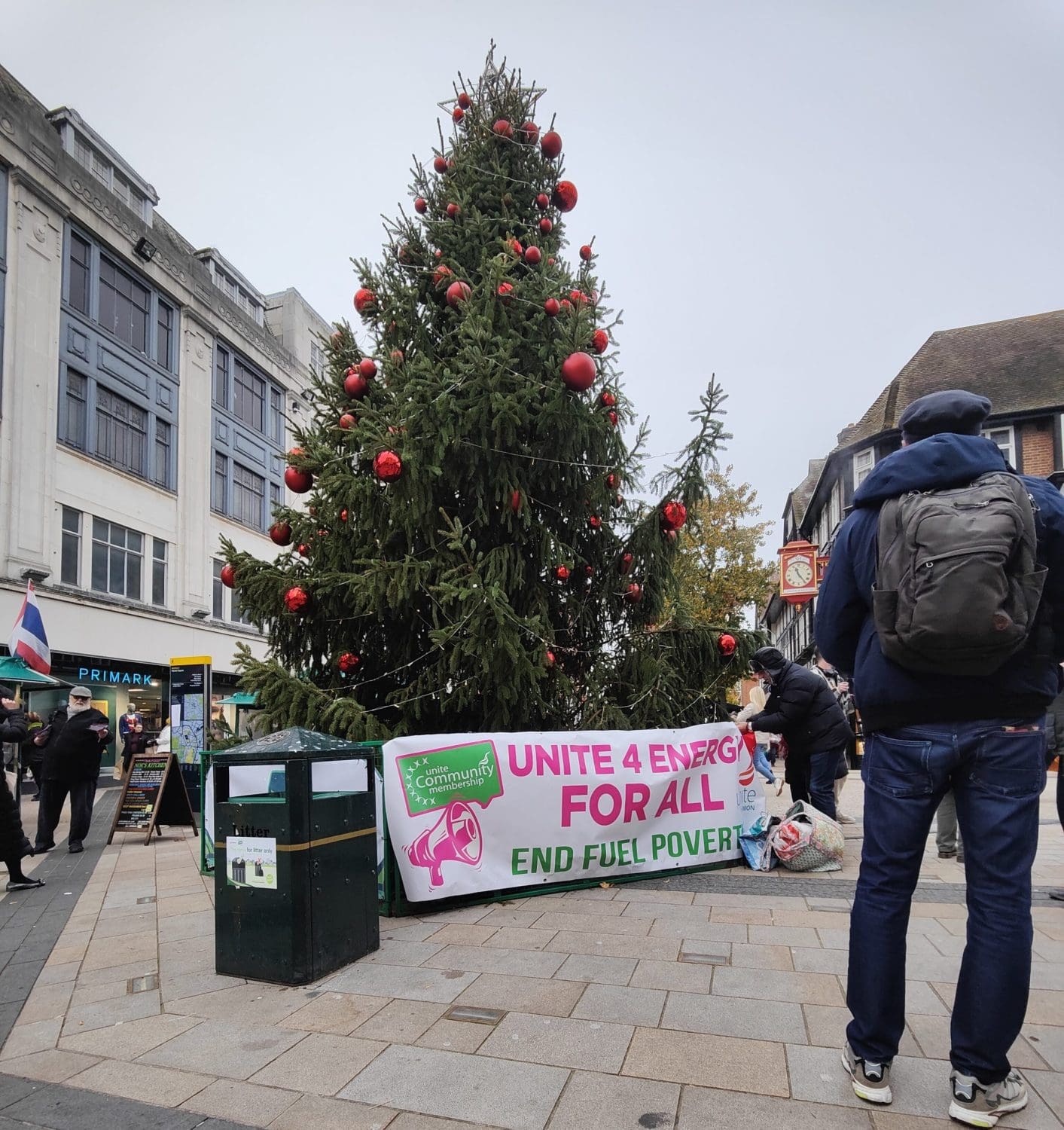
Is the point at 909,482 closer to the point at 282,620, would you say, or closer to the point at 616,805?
the point at 616,805

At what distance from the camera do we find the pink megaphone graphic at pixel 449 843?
5605 mm

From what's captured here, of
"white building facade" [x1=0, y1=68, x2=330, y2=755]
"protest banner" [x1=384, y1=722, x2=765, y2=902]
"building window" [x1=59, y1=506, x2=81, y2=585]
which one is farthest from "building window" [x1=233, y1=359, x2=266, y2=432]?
"protest banner" [x1=384, y1=722, x2=765, y2=902]

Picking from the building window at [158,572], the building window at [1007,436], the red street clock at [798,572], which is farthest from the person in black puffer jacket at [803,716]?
the building window at [158,572]

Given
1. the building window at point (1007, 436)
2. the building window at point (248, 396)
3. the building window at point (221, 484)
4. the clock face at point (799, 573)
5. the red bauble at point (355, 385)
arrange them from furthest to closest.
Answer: the building window at point (248, 396), the building window at point (221, 484), the building window at point (1007, 436), the clock face at point (799, 573), the red bauble at point (355, 385)

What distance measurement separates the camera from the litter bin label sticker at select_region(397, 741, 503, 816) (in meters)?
5.68

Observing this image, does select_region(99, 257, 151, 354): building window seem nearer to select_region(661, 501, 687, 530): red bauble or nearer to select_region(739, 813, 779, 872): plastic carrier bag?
select_region(661, 501, 687, 530): red bauble

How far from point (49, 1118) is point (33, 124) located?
2467 cm

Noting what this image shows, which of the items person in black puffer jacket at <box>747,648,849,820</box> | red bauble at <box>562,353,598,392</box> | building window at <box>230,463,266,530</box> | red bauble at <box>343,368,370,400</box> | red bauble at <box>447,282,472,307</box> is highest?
building window at <box>230,463,266,530</box>

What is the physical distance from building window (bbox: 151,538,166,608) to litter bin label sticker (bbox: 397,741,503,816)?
22337mm

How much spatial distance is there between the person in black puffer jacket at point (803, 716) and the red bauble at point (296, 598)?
13.3ft

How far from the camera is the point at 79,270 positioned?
23016 millimetres

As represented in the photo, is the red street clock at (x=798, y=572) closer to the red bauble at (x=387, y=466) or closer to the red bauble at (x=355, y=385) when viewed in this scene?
the red bauble at (x=355, y=385)

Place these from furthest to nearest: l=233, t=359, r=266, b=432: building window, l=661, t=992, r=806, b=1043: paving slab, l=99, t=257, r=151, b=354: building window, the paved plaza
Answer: l=233, t=359, r=266, b=432: building window → l=99, t=257, r=151, b=354: building window → l=661, t=992, r=806, b=1043: paving slab → the paved plaza

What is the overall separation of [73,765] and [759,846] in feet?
24.1
